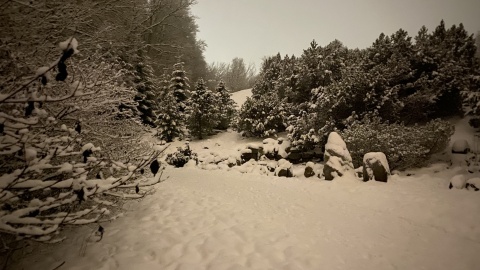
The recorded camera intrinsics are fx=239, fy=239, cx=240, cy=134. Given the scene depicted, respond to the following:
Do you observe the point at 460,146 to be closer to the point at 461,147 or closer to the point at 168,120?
the point at 461,147

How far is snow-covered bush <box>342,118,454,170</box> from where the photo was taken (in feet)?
32.0

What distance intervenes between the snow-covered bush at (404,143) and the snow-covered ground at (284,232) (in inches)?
65.9

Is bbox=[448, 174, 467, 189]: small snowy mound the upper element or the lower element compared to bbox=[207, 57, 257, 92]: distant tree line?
lower

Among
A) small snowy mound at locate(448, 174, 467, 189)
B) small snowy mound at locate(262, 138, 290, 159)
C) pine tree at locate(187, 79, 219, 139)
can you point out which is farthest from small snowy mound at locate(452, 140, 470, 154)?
pine tree at locate(187, 79, 219, 139)

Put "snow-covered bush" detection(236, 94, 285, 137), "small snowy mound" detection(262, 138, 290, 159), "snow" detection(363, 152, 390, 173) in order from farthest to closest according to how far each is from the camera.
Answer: "snow-covered bush" detection(236, 94, 285, 137)
"small snowy mound" detection(262, 138, 290, 159)
"snow" detection(363, 152, 390, 173)

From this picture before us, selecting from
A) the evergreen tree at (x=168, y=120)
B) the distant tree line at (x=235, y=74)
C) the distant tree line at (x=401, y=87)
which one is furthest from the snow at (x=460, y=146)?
the distant tree line at (x=235, y=74)

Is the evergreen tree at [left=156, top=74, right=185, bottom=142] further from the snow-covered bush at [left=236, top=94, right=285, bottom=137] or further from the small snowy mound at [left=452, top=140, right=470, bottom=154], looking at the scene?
the small snowy mound at [left=452, top=140, right=470, bottom=154]

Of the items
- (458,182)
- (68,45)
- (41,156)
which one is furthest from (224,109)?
(68,45)

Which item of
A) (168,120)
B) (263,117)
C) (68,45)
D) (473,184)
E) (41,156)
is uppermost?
(68,45)

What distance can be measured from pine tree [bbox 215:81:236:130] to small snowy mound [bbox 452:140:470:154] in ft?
51.1

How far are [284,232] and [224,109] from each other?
17.7 metres

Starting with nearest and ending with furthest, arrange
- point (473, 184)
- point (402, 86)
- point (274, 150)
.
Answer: point (473, 184), point (402, 86), point (274, 150)

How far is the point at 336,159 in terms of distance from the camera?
398 inches

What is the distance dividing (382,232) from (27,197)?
20.6ft
